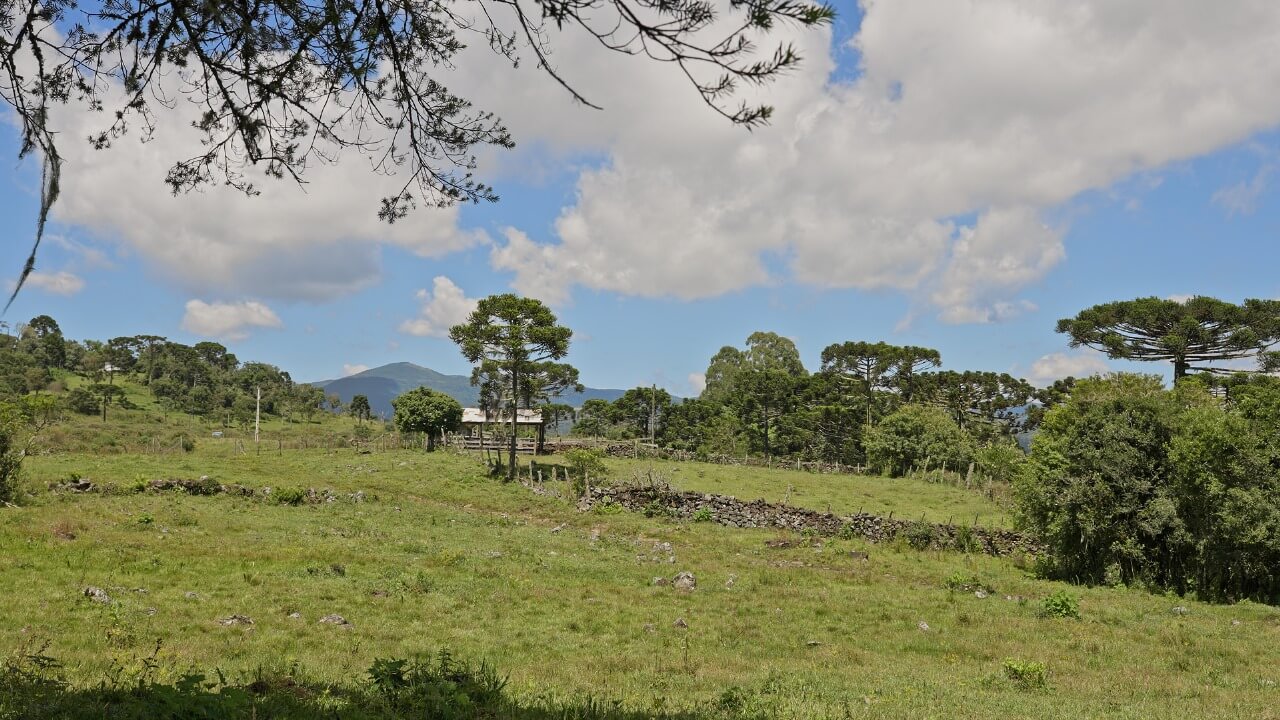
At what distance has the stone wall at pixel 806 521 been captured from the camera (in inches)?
1117

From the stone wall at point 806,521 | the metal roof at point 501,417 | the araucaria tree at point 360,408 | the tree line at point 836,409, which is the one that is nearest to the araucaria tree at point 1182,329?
the tree line at point 836,409

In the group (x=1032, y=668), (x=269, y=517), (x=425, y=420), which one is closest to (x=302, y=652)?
(x=1032, y=668)

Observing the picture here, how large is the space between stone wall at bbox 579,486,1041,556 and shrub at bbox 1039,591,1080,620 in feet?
36.6

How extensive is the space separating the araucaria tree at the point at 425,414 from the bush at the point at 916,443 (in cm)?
3814

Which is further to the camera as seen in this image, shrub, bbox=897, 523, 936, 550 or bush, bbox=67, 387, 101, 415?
bush, bbox=67, 387, 101, 415

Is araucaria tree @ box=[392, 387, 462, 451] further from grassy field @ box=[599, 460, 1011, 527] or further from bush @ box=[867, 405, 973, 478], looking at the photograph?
bush @ box=[867, 405, 973, 478]

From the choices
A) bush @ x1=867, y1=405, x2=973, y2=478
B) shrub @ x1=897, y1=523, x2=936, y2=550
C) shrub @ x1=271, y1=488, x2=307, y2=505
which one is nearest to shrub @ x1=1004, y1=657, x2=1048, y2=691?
shrub @ x1=897, y1=523, x2=936, y2=550

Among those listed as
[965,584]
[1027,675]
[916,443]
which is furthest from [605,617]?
[916,443]

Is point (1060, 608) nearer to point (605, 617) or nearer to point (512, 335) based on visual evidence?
point (605, 617)

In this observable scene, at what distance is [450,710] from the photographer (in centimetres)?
678

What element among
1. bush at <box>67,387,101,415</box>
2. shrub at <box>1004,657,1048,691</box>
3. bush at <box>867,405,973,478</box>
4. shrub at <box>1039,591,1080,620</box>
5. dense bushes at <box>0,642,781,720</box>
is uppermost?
bush at <box>67,387,101,415</box>

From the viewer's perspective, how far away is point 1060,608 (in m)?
16.7

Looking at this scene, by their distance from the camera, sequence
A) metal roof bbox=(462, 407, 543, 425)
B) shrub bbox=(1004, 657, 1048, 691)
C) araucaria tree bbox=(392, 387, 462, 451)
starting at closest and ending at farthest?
shrub bbox=(1004, 657, 1048, 691)
araucaria tree bbox=(392, 387, 462, 451)
metal roof bbox=(462, 407, 543, 425)

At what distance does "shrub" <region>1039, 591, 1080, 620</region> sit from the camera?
1653 centimetres
